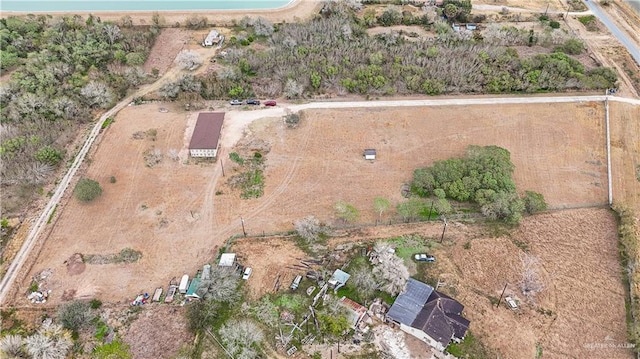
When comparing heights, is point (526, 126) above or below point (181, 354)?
above

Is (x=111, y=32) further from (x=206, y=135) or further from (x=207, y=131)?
(x=206, y=135)

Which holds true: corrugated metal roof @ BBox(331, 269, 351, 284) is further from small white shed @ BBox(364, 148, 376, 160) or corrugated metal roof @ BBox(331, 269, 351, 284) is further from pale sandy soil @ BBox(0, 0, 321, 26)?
pale sandy soil @ BBox(0, 0, 321, 26)

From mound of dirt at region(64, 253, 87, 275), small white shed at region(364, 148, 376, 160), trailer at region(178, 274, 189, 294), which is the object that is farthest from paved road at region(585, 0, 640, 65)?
mound of dirt at region(64, 253, 87, 275)

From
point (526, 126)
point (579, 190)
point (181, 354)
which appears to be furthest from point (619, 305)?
point (181, 354)

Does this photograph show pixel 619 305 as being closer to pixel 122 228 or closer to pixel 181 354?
pixel 181 354

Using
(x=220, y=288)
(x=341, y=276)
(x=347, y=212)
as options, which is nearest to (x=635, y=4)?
(x=347, y=212)
